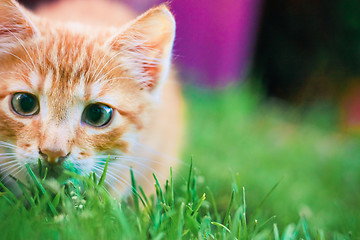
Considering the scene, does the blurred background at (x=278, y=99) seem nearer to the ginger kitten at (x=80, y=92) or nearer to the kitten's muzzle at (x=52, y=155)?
the ginger kitten at (x=80, y=92)

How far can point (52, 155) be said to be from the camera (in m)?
0.97

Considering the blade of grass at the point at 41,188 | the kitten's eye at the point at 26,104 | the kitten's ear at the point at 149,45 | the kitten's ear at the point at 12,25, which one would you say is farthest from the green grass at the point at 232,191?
the kitten's ear at the point at 12,25

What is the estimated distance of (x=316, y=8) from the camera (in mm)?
3564

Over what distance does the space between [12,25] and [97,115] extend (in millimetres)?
339

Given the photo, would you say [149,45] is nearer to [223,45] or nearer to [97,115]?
[97,115]

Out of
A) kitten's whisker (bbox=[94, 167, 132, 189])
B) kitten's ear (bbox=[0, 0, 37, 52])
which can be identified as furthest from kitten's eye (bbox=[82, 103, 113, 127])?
kitten's ear (bbox=[0, 0, 37, 52])

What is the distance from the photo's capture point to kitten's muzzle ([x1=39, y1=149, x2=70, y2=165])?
0.96 metres

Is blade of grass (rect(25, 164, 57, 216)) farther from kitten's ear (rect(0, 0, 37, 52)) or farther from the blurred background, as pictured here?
the blurred background

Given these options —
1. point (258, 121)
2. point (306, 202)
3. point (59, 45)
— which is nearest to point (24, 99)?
point (59, 45)

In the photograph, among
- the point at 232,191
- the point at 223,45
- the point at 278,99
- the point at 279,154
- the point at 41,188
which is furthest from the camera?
the point at 278,99

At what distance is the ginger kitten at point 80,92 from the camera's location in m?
1.02

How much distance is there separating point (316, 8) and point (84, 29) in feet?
9.29

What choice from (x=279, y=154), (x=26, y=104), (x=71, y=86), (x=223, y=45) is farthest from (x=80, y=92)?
(x=223, y=45)

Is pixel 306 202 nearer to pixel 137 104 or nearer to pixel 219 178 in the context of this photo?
pixel 219 178
